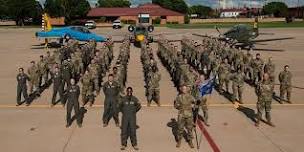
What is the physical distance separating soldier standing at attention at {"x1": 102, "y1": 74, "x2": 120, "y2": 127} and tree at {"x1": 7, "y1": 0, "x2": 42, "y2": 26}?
78.2 metres

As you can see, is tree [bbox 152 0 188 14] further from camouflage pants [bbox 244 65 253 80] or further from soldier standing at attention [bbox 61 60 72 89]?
soldier standing at attention [bbox 61 60 72 89]

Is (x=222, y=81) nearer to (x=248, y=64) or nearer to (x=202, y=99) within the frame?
(x=248, y=64)

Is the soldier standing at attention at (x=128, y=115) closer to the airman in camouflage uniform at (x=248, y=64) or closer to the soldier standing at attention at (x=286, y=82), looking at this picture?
the soldier standing at attention at (x=286, y=82)

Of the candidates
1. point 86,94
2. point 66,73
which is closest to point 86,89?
point 86,94

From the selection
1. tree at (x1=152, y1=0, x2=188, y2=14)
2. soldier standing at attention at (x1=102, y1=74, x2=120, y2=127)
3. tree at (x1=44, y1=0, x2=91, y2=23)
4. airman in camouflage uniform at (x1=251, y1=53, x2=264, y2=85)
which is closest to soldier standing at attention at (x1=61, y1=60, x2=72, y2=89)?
soldier standing at attention at (x1=102, y1=74, x2=120, y2=127)

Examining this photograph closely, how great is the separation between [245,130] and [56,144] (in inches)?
209

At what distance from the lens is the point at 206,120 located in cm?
1416

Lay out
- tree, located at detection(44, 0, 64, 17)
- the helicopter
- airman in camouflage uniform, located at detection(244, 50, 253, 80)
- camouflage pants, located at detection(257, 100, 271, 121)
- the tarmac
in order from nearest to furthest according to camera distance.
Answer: the tarmac → camouflage pants, located at detection(257, 100, 271, 121) → airman in camouflage uniform, located at detection(244, 50, 253, 80) → the helicopter → tree, located at detection(44, 0, 64, 17)

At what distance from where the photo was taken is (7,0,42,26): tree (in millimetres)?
87625

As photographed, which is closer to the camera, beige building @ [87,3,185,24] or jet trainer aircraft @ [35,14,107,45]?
jet trainer aircraft @ [35,14,107,45]

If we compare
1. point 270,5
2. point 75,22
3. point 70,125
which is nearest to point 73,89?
point 70,125

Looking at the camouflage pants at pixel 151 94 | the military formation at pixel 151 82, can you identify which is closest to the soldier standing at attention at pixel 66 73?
the military formation at pixel 151 82

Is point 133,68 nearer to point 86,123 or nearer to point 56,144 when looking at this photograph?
point 86,123

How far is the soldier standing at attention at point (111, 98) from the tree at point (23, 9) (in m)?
78.2
